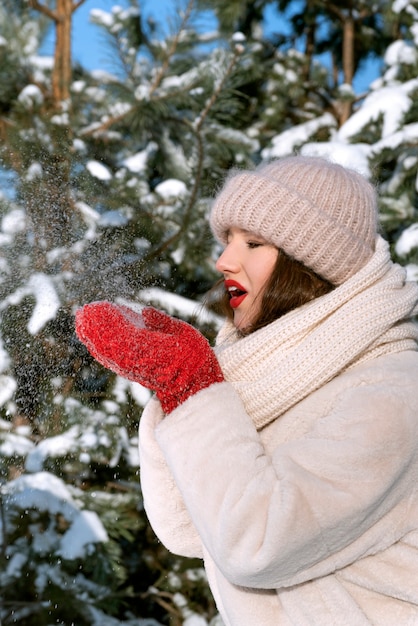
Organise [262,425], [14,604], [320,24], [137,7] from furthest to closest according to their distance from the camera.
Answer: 1. [320,24]
2. [137,7]
3. [14,604]
4. [262,425]

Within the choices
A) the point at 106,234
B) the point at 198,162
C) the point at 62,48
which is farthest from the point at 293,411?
the point at 62,48

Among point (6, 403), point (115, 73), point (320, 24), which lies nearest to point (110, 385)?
point (6, 403)

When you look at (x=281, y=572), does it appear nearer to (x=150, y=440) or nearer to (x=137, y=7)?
(x=150, y=440)

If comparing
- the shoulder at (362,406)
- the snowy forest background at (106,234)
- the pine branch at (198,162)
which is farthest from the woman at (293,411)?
the pine branch at (198,162)

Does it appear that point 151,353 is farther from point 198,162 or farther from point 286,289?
point 198,162

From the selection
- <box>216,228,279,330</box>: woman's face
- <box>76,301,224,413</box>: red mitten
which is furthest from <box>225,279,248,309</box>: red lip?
<box>76,301,224,413</box>: red mitten

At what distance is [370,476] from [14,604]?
2513 mm

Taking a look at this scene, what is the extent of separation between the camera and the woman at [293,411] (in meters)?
1.13

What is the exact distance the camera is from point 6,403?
9.69ft

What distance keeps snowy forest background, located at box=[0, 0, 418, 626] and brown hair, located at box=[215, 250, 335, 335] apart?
3.50ft

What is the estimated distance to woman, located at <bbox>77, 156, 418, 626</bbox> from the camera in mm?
1134

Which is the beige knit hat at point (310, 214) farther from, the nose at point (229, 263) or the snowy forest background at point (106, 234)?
the snowy forest background at point (106, 234)

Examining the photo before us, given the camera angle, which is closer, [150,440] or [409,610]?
[409,610]

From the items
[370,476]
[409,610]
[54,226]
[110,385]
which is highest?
[370,476]
